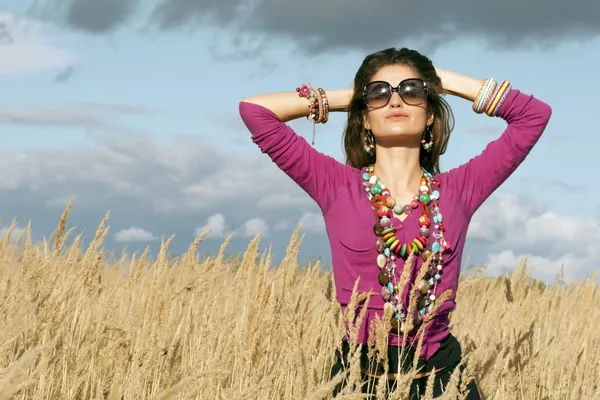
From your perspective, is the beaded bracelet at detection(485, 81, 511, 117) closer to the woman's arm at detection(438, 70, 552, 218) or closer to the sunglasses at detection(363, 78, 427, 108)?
the woman's arm at detection(438, 70, 552, 218)

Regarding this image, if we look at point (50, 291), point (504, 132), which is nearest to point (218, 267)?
point (50, 291)

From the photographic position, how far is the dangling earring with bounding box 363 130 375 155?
9.91ft

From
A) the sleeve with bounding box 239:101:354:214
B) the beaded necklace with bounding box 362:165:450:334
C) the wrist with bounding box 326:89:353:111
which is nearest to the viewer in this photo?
the beaded necklace with bounding box 362:165:450:334

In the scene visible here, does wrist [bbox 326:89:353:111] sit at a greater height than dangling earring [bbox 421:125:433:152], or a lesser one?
greater

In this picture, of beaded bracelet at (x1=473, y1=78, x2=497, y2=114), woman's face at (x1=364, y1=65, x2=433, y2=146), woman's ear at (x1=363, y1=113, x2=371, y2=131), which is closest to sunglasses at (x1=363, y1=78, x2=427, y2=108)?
woman's face at (x1=364, y1=65, x2=433, y2=146)

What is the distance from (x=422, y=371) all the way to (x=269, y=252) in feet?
5.17

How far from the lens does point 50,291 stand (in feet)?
9.89

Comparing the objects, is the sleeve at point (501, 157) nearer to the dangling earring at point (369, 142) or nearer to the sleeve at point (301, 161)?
the dangling earring at point (369, 142)

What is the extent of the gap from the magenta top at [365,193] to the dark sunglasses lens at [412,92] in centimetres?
34

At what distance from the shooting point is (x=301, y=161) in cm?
273

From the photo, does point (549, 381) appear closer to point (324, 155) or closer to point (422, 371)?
point (422, 371)

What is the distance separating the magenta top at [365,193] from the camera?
2.66 meters

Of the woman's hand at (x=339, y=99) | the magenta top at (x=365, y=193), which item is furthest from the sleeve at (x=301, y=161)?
the woman's hand at (x=339, y=99)

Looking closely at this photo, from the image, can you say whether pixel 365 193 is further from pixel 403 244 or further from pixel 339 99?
pixel 339 99
